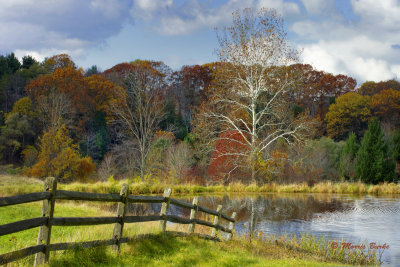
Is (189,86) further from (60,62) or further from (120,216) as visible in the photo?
(120,216)

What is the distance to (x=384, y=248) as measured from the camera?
1308 cm

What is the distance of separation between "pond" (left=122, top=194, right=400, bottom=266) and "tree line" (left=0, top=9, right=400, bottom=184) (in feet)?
16.1

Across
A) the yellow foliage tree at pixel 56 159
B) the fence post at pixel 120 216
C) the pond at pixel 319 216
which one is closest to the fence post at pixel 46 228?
the fence post at pixel 120 216

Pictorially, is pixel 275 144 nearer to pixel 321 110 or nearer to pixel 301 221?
pixel 301 221

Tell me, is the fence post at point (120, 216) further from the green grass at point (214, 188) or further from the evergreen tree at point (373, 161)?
the evergreen tree at point (373, 161)

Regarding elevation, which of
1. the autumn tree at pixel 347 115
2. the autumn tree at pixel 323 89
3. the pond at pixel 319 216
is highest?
the autumn tree at pixel 323 89

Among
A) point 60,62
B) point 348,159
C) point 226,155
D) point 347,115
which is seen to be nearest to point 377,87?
point 347,115

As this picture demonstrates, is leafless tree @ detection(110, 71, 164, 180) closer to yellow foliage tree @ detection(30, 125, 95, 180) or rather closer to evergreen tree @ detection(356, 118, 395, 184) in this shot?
yellow foliage tree @ detection(30, 125, 95, 180)

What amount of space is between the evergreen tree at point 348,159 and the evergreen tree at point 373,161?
2.10 metres

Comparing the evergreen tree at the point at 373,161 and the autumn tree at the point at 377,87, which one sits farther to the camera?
the autumn tree at the point at 377,87

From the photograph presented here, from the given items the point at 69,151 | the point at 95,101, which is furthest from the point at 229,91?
the point at 95,101

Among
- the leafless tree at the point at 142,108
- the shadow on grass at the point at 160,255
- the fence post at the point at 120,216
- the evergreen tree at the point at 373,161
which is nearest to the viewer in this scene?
the shadow on grass at the point at 160,255

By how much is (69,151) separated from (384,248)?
106 ft

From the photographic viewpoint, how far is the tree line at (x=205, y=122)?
99.9 feet
